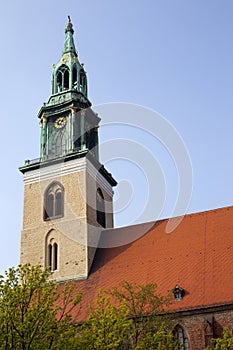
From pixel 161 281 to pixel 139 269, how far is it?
165 cm

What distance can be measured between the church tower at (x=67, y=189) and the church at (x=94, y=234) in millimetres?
53

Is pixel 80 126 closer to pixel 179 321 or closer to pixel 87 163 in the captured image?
pixel 87 163

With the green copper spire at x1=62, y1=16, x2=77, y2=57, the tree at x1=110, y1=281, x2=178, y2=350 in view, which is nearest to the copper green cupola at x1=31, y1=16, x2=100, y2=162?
the green copper spire at x1=62, y1=16, x2=77, y2=57

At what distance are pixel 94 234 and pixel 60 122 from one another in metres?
6.83

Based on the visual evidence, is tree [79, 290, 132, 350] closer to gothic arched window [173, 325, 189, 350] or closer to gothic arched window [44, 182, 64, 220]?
gothic arched window [173, 325, 189, 350]

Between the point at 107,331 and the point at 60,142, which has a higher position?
the point at 60,142

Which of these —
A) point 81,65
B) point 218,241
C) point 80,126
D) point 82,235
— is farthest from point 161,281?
point 81,65

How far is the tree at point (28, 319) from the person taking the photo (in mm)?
14375

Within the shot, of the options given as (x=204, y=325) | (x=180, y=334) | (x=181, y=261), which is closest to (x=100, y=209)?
(x=181, y=261)

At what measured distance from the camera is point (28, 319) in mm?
14602

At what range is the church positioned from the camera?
21234mm

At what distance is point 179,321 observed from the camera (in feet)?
68.4

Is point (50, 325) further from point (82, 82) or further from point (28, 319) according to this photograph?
point (82, 82)

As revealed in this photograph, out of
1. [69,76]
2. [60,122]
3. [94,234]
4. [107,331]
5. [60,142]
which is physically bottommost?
[107,331]
